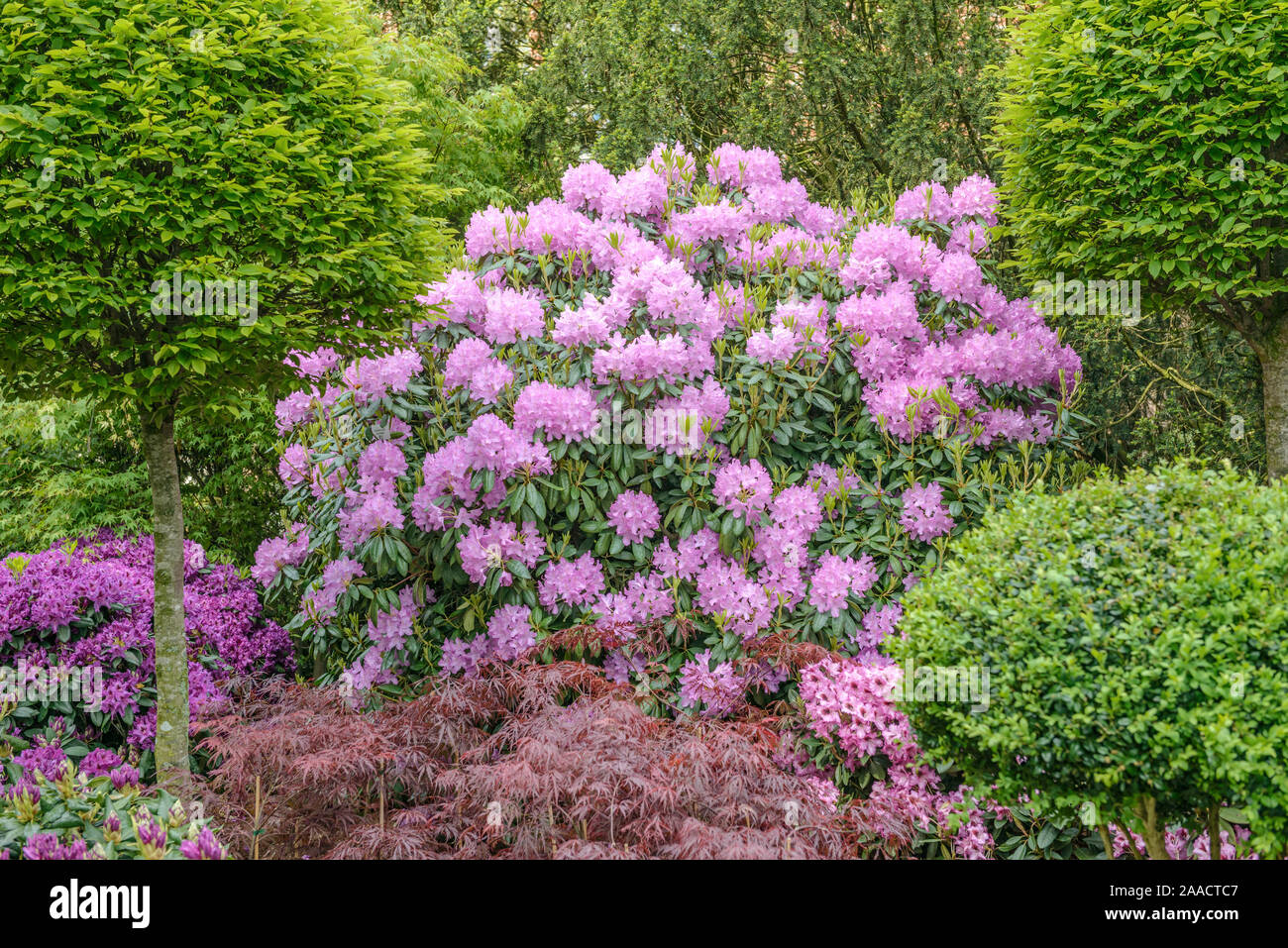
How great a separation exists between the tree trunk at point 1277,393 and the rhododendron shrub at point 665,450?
2.95 feet

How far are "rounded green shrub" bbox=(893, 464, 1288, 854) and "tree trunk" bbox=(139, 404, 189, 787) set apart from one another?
9.84 ft

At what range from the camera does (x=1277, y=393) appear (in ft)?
14.9

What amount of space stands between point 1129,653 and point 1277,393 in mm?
2650

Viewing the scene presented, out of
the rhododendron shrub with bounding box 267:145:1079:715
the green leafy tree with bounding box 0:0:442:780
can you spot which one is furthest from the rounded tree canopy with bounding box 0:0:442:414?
the rhododendron shrub with bounding box 267:145:1079:715

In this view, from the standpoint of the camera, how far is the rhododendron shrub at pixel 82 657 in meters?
4.50

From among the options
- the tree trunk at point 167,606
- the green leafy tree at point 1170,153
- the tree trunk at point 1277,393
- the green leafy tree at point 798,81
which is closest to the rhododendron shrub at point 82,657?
the tree trunk at point 167,606

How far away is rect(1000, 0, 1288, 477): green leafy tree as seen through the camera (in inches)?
154

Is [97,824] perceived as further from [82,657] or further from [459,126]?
[459,126]

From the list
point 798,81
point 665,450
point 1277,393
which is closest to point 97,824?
point 665,450

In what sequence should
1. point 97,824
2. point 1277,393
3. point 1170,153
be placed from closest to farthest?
1. point 97,824
2. point 1170,153
3. point 1277,393

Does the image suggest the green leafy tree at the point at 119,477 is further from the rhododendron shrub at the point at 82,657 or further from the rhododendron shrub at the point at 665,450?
the rhododendron shrub at the point at 665,450

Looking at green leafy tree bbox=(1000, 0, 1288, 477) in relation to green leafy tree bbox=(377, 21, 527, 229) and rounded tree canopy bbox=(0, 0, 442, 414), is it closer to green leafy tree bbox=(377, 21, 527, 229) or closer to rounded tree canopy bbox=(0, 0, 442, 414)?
rounded tree canopy bbox=(0, 0, 442, 414)
